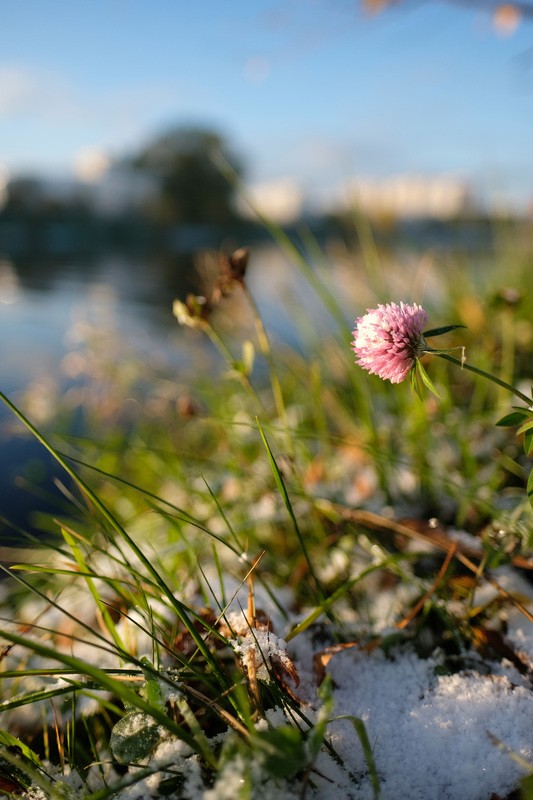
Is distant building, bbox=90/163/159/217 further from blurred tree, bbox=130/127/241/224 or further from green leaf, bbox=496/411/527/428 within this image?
green leaf, bbox=496/411/527/428

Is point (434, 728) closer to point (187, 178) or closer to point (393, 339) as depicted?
point (393, 339)

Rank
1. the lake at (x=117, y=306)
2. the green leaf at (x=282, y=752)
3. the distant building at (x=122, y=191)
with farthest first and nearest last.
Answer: the distant building at (x=122, y=191) < the lake at (x=117, y=306) < the green leaf at (x=282, y=752)

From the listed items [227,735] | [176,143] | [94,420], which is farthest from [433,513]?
[176,143]

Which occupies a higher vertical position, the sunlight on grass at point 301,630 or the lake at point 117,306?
the sunlight on grass at point 301,630

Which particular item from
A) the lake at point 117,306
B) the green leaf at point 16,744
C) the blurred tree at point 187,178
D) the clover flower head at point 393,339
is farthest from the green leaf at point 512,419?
the blurred tree at point 187,178

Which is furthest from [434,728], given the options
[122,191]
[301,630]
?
[122,191]

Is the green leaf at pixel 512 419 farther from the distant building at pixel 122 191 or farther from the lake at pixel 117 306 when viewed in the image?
the distant building at pixel 122 191

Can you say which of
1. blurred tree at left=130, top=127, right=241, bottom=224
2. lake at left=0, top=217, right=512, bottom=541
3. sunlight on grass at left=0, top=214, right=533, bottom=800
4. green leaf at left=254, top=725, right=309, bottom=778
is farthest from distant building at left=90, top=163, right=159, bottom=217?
green leaf at left=254, top=725, right=309, bottom=778

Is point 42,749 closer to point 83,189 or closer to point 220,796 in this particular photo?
point 220,796
